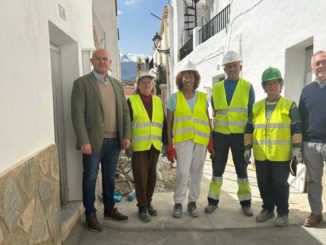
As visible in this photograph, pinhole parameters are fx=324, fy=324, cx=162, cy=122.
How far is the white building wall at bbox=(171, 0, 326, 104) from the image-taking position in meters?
5.30

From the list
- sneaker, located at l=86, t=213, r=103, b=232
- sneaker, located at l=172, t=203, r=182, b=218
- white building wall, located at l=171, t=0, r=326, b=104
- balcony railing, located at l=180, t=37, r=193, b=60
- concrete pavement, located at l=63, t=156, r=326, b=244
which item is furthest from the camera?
balcony railing, located at l=180, t=37, r=193, b=60

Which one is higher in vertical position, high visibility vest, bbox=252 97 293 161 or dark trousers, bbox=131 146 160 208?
high visibility vest, bbox=252 97 293 161

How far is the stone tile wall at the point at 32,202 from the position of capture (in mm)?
2041

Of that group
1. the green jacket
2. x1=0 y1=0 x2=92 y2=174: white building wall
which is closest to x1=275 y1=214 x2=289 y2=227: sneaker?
the green jacket

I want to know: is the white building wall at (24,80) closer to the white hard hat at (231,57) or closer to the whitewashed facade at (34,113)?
the whitewashed facade at (34,113)

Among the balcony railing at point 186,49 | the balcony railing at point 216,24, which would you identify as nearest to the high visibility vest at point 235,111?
the balcony railing at point 216,24

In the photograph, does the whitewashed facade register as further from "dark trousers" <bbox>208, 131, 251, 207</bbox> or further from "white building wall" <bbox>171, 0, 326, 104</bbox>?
"white building wall" <bbox>171, 0, 326, 104</bbox>

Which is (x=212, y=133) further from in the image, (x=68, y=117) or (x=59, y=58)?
(x=59, y=58)

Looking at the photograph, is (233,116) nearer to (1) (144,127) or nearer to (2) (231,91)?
(2) (231,91)

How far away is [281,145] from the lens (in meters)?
3.76

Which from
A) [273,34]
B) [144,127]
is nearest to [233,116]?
[144,127]

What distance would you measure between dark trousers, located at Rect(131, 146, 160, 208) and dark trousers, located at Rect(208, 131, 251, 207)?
818mm

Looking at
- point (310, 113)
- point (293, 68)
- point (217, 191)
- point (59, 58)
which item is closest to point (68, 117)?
point (59, 58)

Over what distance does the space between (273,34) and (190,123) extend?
3763mm
